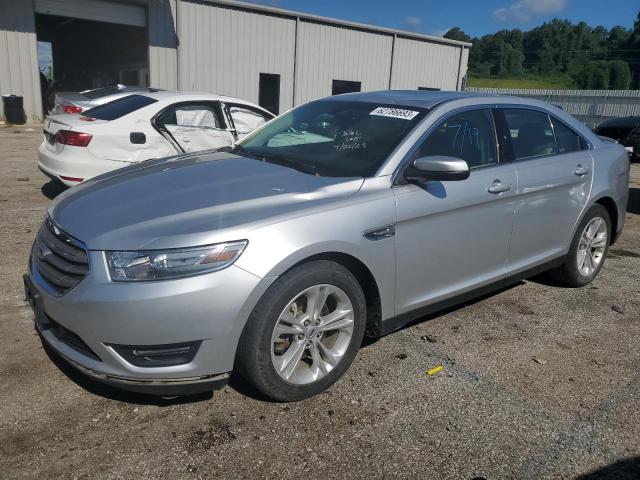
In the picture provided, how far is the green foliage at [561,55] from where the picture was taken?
276 feet

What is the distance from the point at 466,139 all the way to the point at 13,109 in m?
17.0

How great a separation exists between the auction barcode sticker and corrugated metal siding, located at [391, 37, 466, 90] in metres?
22.0

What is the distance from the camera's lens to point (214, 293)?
8.22 feet

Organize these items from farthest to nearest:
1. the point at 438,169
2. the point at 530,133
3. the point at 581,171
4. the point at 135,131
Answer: the point at 135,131 → the point at 581,171 → the point at 530,133 → the point at 438,169

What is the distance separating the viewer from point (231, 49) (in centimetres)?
2009

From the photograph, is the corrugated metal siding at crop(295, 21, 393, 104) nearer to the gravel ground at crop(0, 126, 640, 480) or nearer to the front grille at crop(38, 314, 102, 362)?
the gravel ground at crop(0, 126, 640, 480)

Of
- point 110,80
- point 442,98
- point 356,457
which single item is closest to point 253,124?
point 442,98

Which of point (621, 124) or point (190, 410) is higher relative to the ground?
point (621, 124)

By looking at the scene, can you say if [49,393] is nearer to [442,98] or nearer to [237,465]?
[237,465]

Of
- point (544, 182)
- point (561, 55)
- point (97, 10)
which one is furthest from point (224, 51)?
point (561, 55)

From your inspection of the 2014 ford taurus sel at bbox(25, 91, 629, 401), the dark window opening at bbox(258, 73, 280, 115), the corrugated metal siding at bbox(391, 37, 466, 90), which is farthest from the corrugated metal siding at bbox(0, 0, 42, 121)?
the 2014 ford taurus sel at bbox(25, 91, 629, 401)

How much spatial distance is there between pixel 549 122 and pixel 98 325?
369 cm

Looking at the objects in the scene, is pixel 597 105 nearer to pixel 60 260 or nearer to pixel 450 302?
pixel 450 302

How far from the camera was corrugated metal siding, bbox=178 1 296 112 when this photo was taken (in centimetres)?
1925
